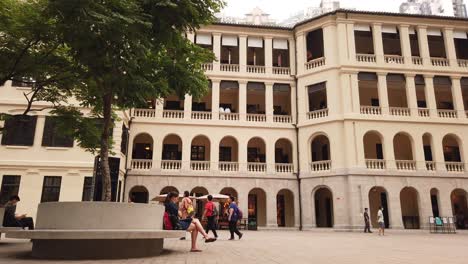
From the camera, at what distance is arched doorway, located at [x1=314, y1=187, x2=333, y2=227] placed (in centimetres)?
2995

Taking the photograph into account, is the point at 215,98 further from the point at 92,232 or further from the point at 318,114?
the point at 92,232

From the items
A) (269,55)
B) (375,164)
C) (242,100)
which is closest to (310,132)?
(375,164)

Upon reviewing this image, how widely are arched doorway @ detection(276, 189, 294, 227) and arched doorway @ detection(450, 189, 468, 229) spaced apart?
42.3ft

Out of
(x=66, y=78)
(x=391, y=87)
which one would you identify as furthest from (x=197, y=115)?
(x=66, y=78)

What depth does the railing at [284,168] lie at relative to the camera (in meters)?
28.1

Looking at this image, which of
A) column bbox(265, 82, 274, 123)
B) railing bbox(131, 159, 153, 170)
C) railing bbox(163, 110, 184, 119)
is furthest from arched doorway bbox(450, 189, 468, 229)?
railing bbox(131, 159, 153, 170)

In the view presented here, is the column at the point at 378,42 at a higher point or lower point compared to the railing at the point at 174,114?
higher

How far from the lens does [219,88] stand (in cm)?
2925

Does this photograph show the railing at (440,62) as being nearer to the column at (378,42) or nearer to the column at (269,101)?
the column at (378,42)

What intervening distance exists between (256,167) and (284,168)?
2202 mm

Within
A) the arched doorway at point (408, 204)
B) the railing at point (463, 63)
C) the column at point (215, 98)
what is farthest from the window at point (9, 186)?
the railing at point (463, 63)

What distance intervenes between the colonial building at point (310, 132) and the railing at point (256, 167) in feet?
0.31

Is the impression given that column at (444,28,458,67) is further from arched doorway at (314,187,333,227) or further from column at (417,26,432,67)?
arched doorway at (314,187,333,227)

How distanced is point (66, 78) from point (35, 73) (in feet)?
3.30
